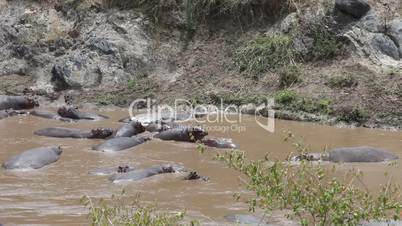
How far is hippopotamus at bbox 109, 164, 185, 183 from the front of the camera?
25.0ft

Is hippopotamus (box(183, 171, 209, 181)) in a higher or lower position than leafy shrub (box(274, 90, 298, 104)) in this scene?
lower

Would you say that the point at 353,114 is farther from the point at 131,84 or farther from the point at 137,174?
the point at 137,174

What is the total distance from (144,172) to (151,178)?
4.3 inches

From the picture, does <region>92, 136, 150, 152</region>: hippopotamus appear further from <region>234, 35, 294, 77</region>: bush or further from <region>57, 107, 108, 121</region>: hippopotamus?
<region>234, 35, 294, 77</region>: bush

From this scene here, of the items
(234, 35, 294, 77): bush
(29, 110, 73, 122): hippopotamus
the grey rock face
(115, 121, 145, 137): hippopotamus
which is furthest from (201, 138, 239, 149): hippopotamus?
the grey rock face

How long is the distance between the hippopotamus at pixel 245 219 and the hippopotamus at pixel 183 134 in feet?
A: 12.7

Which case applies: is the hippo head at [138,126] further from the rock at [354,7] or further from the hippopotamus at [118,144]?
the rock at [354,7]

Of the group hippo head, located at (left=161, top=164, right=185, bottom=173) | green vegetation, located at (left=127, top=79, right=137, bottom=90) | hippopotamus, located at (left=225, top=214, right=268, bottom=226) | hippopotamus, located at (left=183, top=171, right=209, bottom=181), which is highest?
green vegetation, located at (left=127, top=79, right=137, bottom=90)

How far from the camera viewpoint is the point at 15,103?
13.2 metres

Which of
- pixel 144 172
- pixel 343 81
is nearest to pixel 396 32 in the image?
pixel 343 81

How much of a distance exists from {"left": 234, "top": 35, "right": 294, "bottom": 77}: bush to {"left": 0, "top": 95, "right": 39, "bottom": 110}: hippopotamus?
446 centimetres

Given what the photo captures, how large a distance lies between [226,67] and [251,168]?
34.1 feet

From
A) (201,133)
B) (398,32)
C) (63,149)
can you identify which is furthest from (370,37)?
(63,149)

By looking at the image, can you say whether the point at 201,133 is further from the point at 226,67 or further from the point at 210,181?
the point at 226,67
